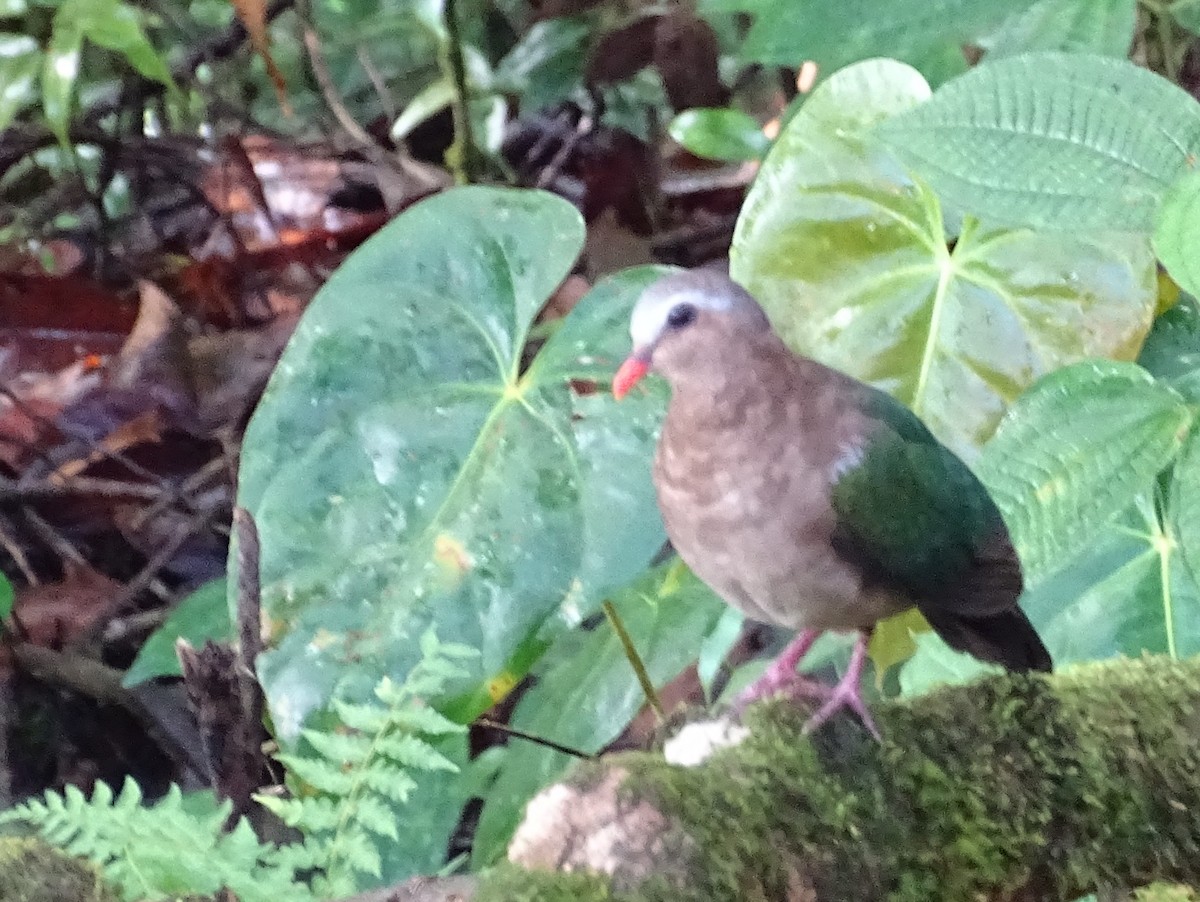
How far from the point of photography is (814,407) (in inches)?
43.6

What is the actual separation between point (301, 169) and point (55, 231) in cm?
62

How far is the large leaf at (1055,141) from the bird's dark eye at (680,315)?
241mm

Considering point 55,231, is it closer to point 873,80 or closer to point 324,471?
point 324,471

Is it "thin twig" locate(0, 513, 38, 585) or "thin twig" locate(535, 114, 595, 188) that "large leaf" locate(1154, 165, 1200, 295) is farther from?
"thin twig" locate(535, 114, 595, 188)

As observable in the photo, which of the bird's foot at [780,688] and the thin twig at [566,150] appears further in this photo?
the thin twig at [566,150]

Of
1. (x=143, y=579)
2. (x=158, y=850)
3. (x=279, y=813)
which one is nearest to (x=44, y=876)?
(x=158, y=850)

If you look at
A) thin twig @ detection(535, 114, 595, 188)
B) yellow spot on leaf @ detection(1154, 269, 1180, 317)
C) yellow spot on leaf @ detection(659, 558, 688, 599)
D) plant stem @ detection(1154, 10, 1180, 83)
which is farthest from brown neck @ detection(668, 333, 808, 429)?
thin twig @ detection(535, 114, 595, 188)

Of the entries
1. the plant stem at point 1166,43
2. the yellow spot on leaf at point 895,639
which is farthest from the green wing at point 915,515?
the plant stem at point 1166,43

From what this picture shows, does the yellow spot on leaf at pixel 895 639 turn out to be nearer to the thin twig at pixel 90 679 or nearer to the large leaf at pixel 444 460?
the large leaf at pixel 444 460

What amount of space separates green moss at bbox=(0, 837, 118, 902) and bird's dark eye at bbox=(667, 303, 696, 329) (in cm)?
68

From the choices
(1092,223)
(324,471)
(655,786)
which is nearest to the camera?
(655,786)

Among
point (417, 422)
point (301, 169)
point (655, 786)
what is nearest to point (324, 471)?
point (417, 422)

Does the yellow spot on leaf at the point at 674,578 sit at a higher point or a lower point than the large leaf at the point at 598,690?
higher

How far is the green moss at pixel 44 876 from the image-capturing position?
29.0 inches
